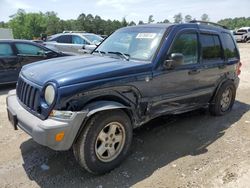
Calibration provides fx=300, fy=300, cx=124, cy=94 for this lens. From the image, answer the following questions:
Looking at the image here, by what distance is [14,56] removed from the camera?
8.48 meters

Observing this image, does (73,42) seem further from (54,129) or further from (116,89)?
(54,129)

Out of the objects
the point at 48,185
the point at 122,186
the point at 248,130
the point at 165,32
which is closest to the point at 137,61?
the point at 165,32

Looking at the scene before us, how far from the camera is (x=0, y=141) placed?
185 inches

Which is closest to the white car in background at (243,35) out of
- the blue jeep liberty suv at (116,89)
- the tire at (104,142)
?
the blue jeep liberty suv at (116,89)

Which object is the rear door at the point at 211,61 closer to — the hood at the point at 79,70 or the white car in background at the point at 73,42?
the hood at the point at 79,70

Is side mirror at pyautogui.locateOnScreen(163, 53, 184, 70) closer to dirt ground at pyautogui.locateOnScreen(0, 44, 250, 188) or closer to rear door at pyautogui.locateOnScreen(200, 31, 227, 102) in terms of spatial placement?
rear door at pyautogui.locateOnScreen(200, 31, 227, 102)

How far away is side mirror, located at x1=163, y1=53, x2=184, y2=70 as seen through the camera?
4.25 meters

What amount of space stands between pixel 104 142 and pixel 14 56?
5850mm

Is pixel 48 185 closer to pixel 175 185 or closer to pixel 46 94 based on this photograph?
pixel 46 94

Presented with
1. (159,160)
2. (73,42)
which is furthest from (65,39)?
(159,160)

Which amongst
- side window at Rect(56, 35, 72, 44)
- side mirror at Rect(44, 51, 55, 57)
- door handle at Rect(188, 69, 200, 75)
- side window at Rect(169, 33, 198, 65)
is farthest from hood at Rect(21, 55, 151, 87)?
side window at Rect(56, 35, 72, 44)

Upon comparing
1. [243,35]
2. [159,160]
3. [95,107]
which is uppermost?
[95,107]

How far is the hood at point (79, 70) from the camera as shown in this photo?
3.49 meters

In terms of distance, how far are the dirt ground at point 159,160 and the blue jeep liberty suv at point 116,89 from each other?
1.04 ft
